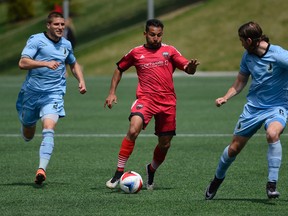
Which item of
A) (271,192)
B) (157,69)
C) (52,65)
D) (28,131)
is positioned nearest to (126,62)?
(157,69)

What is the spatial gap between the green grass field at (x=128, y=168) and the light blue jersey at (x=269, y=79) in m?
1.07

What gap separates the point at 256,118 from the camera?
1043cm

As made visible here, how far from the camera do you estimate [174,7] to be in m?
56.6

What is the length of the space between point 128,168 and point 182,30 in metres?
37.8

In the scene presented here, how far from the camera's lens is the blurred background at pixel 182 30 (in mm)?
47906

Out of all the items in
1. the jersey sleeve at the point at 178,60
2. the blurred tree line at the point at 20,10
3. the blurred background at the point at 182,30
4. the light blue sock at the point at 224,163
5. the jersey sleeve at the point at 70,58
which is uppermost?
the blurred tree line at the point at 20,10

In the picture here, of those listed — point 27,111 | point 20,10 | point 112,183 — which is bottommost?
point 112,183

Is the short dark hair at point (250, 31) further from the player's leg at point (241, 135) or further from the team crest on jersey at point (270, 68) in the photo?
the player's leg at point (241, 135)

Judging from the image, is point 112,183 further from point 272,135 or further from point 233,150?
point 272,135

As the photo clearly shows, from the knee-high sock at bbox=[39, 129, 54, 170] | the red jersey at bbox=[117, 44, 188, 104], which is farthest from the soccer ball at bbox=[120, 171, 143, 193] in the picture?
the knee-high sock at bbox=[39, 129, 54, 170]

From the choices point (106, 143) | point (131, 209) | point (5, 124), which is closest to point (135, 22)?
point (5, 124)

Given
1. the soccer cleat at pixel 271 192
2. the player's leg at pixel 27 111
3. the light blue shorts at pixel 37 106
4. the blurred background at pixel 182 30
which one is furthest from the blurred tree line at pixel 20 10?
the soccer cleat at pixel 271 192

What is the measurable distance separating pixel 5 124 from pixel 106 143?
167 inches

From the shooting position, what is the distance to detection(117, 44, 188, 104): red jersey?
11766 mm
